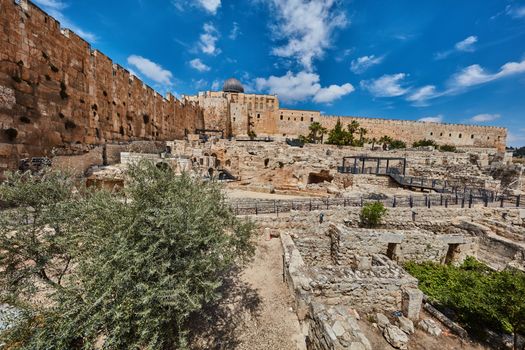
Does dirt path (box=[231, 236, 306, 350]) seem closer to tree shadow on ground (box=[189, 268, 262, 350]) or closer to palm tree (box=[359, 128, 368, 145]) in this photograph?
tree shadow on ground (box=[189, 268, 262, 350])

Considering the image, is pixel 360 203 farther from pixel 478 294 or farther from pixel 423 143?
pixel 423 143

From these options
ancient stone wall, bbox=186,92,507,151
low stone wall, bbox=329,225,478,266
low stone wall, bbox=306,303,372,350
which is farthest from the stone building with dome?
low stone wall, bbox=306,303,372,350

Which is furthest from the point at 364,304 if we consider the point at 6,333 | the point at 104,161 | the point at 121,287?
the point at 104,161

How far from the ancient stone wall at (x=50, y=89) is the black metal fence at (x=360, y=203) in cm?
844

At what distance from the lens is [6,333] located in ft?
9.45

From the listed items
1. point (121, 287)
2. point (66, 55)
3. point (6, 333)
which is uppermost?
point (66, 55)

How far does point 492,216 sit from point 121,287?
16.8 metres

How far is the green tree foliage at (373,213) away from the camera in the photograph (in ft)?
32.6

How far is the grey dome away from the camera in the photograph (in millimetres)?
48531

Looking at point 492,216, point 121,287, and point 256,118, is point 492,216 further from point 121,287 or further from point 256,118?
point 256,118

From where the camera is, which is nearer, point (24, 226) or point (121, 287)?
point (121, 287)

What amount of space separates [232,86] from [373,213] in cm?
4656

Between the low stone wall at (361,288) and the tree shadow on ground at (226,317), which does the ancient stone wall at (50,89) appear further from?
the low stone wall at (361,288)

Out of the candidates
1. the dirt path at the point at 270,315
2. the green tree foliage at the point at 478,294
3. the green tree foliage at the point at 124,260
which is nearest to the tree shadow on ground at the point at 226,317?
the dirt path at the point at 270,315
